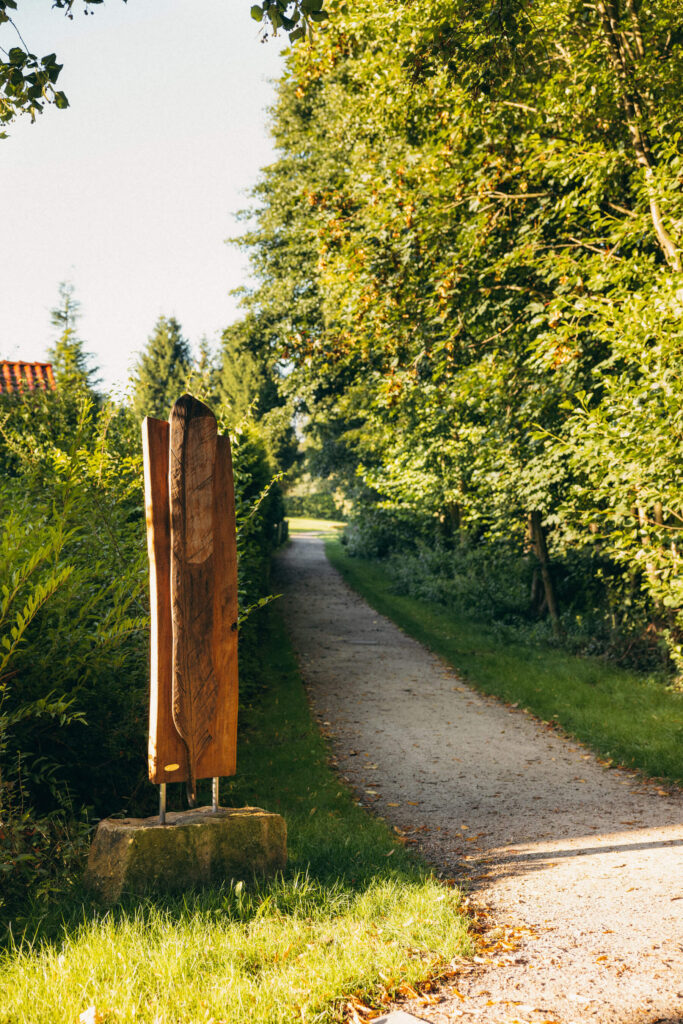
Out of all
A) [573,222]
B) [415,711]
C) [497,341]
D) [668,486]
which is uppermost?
[573,222]

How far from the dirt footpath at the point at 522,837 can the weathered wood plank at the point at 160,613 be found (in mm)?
1698

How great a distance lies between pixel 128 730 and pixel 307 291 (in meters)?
17.8

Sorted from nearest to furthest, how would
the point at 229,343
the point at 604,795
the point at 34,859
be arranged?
the point at 34,859 → the point at 604,795 → the point at 229,343

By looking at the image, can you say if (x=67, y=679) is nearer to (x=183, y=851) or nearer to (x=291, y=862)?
(x=183, y=851)

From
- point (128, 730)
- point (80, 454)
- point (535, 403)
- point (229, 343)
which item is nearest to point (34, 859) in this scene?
point (128, 730)

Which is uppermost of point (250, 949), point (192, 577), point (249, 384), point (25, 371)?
point (249, 384)

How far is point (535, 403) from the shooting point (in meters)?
10.8

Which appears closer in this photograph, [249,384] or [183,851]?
[183,851]

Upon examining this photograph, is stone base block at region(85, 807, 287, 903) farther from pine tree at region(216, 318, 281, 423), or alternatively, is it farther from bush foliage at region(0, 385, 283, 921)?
pine tree at region(216, 318, 281, 423)

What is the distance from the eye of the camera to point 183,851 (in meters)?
3.87

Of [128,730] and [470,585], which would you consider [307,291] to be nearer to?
[470,585]

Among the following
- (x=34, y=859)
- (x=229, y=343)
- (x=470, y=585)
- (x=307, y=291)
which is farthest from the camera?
(x=229, y=343)

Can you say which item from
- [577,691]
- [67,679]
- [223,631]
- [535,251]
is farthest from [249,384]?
[223,631]

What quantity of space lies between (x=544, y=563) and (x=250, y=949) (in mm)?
11877
